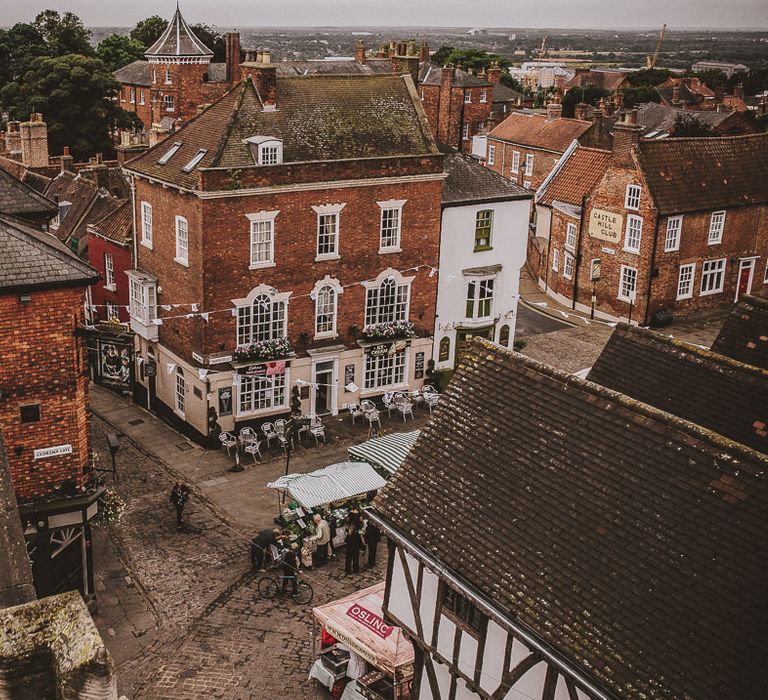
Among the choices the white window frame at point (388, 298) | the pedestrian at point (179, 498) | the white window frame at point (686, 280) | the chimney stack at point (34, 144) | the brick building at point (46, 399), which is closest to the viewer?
the brick building at point (46, 399)

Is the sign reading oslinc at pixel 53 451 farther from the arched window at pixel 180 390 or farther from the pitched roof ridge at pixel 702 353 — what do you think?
the pitched roof ridge at pixel 702 353

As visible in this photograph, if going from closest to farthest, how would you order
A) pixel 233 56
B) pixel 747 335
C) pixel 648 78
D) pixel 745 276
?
pixel 747 335
pixel 745 276
pixel 233 56
pixel 648 78

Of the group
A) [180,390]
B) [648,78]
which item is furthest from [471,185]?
[648,78]

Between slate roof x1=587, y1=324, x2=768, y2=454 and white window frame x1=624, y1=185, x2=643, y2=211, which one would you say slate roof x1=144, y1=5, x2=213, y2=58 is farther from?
slate roof x1=587, y1=324, x2=768, y2=454

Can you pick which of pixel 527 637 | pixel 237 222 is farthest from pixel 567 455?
pixel 237 222

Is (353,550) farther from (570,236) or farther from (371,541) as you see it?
(570,236)

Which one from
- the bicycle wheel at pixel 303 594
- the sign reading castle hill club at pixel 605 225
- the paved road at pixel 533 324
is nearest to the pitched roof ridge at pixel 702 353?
the bicycle wheel at pixel 303 594

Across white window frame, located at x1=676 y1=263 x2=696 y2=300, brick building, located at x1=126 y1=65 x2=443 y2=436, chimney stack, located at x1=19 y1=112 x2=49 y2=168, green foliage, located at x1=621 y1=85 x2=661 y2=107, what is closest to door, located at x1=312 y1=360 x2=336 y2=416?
brick building, located at x1=126 y1=65 x2=443 y2=436
